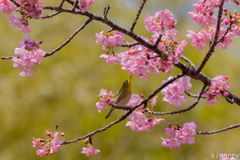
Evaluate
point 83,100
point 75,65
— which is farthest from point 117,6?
point 83,100

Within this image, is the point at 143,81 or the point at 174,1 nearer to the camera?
the point at 143,81

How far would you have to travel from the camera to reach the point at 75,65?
5.98 m

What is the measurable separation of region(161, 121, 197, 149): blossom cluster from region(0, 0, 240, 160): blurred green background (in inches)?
146

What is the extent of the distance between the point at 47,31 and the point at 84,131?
314cm

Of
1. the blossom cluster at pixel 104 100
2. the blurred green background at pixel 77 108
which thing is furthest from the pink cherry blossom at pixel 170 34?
the blurred green background at pixel 77 108

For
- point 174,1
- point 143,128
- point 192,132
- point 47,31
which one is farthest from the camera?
point 174,1

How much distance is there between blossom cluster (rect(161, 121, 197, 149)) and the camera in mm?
1211

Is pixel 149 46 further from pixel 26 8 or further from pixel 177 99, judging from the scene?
pixel 26 8

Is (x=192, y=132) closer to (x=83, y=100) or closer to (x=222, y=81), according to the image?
(x=222, y=81)

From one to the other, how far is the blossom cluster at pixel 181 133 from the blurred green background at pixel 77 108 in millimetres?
3711

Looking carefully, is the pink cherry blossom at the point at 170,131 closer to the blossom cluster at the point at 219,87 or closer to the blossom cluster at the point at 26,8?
the blossom cluster at the point at 219,87

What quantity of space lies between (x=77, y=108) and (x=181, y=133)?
416cm

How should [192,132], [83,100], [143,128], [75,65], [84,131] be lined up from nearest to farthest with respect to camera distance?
[192,132] < [143,128] < [84,131] < [83,100] < [75,65]

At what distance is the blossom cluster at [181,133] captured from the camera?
121cm
